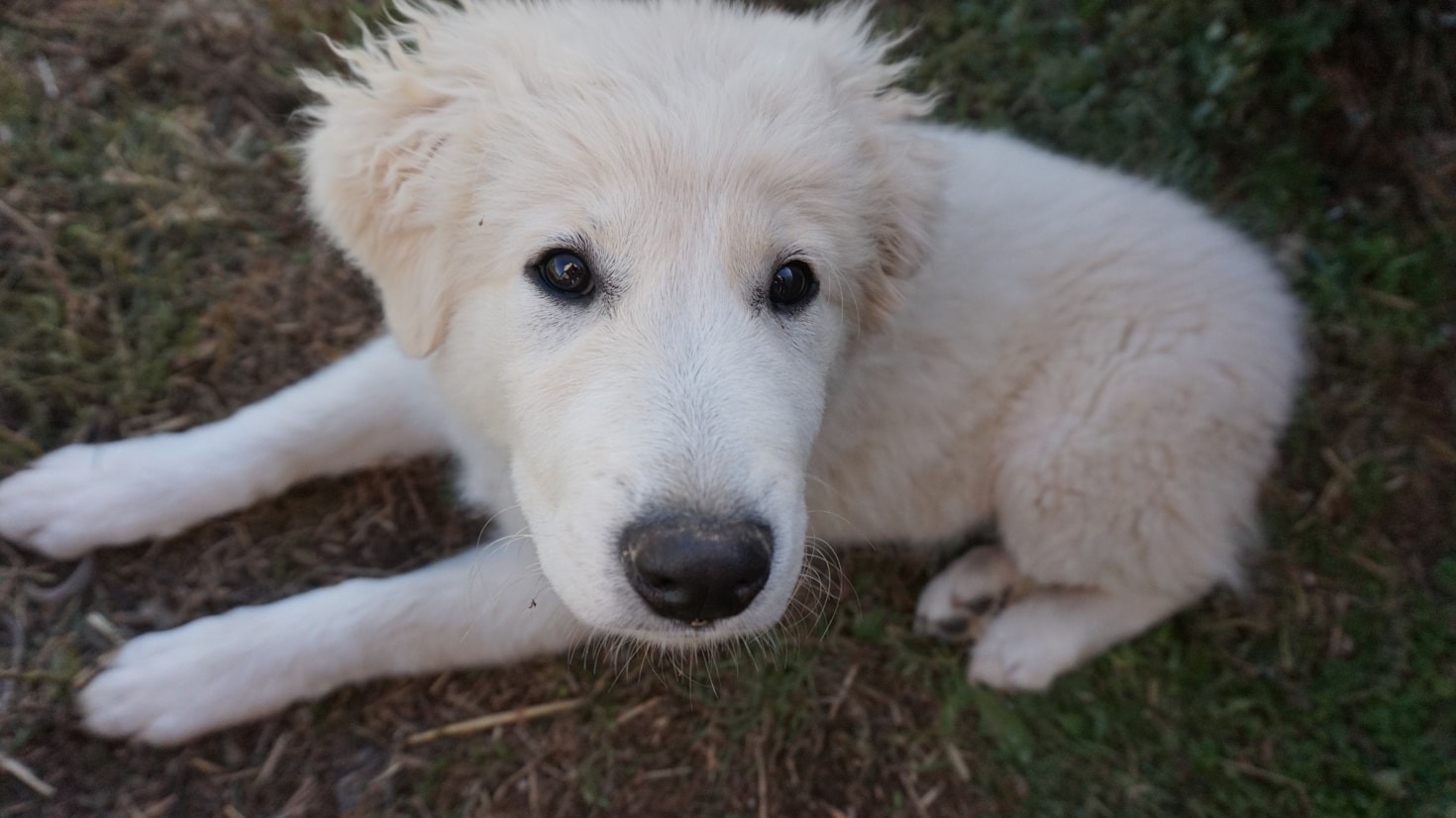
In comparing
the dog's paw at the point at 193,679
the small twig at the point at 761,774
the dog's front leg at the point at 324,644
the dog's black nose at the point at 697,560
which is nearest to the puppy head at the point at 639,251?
the dog's black nose at the point at 697,560

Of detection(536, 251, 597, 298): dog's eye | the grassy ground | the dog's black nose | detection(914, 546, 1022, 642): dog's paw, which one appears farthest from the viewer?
detection(914, 546, 1022, 642): dog's paw

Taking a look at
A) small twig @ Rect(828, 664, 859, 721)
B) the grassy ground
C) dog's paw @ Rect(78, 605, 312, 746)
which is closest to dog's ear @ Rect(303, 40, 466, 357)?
dog's paw @ Rect(78, 605, 312, 746)

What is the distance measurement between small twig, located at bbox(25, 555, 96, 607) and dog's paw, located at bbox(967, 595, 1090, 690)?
2.66 meters

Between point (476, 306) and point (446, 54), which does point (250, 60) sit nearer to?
point (446, 54)

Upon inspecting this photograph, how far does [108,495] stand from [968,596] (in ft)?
8.45

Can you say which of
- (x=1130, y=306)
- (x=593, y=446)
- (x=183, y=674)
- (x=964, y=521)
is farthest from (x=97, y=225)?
(x=1130, y=306)

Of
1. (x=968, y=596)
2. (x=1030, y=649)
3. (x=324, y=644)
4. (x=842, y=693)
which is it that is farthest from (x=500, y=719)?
(x=1030, y=649)

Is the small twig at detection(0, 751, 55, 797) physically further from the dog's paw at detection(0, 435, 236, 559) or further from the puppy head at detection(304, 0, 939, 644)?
the puppy head at detection(304, 0, 939, 644)

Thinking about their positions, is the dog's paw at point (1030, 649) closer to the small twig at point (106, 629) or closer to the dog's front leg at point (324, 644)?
the dog's front leg at point (324, 644)

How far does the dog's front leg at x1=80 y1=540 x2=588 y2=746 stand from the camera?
98.4 inches

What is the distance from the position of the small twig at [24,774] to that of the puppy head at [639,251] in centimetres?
147

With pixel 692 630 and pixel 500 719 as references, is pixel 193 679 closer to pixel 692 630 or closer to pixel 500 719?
pixel 500 719

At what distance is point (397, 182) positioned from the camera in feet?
6.88

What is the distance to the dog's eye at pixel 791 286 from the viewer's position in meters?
1.98
